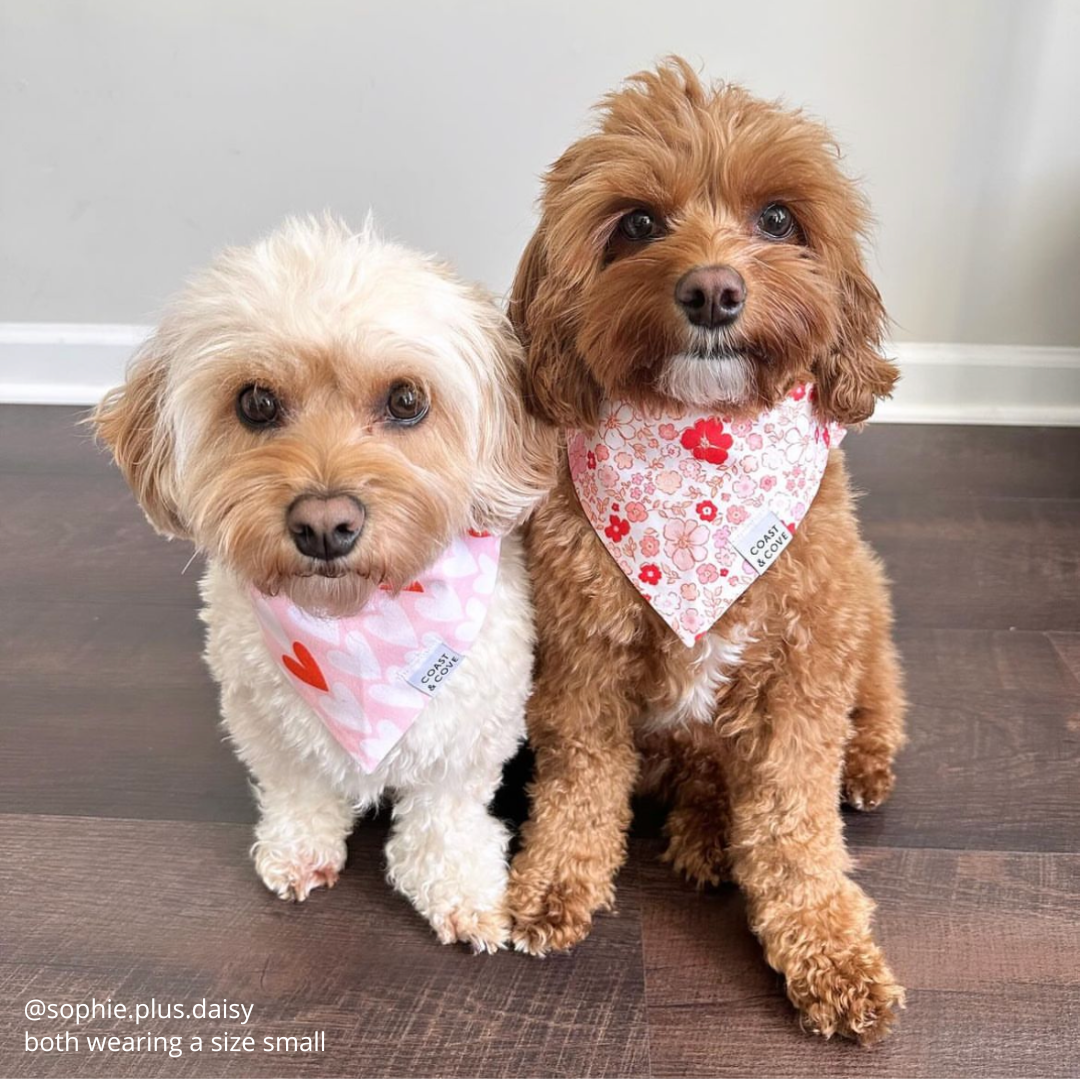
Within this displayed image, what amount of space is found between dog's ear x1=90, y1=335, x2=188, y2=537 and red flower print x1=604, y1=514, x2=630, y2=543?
0.46 meters

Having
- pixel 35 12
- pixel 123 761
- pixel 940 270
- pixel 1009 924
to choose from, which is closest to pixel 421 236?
pixel 35 12

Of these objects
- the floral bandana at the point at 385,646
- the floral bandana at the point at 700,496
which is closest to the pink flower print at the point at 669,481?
the floral bandana at the point at 700,496

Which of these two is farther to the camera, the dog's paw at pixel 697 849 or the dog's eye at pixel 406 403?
the dog's paw at pixel 697 849

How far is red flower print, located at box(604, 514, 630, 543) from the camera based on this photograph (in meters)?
1.14

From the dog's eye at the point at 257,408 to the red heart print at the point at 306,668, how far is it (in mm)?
245

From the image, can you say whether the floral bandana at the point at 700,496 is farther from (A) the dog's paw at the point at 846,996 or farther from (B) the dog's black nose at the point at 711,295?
(A) the dog's paw at the point at 846,996

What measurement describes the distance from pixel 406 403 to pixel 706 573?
357 mm

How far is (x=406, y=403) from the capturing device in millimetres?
1044

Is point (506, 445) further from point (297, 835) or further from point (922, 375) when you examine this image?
point (922, 375)

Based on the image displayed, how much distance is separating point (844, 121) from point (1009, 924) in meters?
1.55

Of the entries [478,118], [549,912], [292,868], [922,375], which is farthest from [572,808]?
[922,375]

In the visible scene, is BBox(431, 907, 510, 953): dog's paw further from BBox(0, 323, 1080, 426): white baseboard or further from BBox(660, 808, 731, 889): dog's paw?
BBox(0, 323, 1080, 426): white baseboard

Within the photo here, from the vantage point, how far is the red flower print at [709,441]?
1.11m

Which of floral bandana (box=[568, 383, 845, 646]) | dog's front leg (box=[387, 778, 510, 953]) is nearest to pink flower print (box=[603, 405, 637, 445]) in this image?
floral bandana (box=[568, 383, 845, 646])
